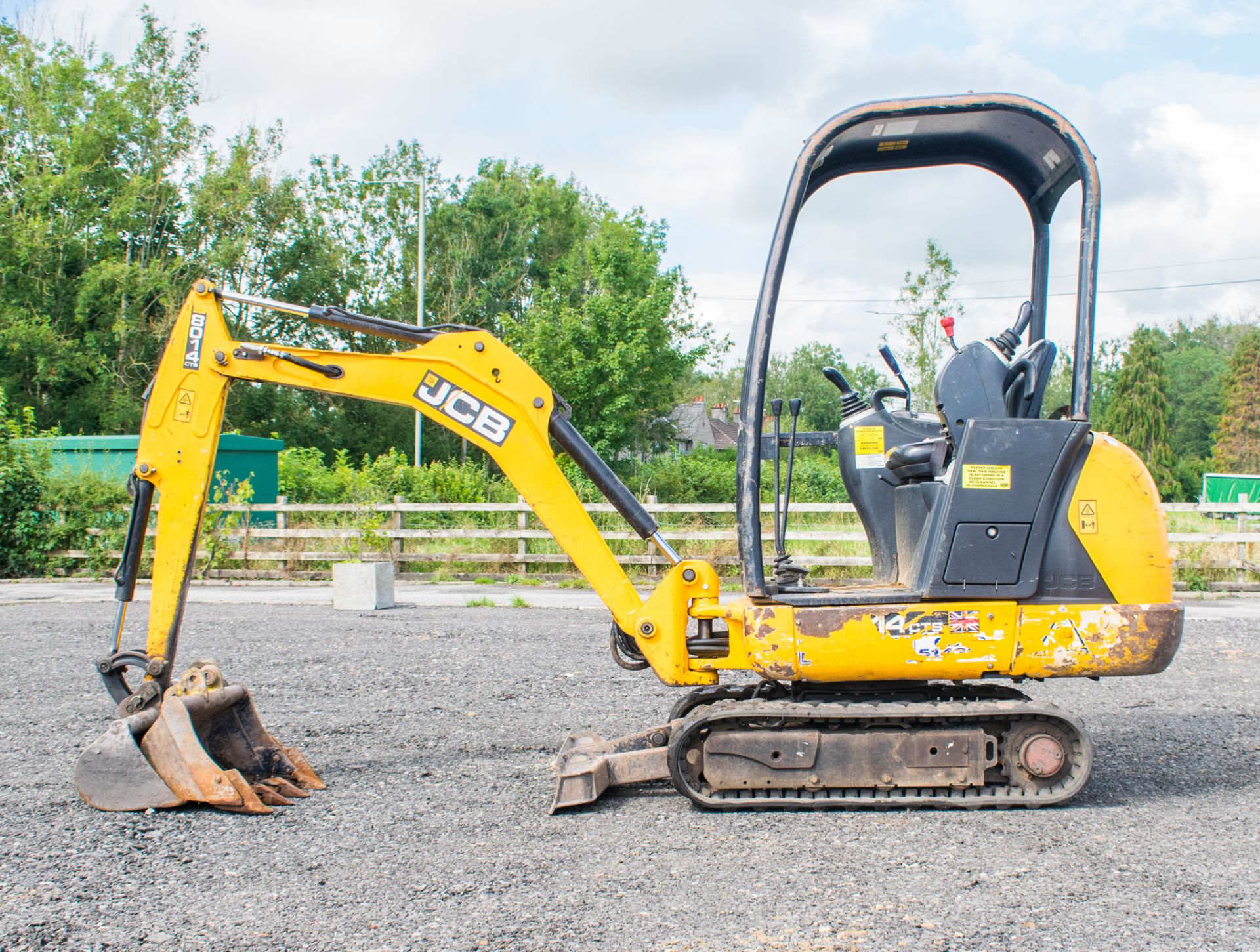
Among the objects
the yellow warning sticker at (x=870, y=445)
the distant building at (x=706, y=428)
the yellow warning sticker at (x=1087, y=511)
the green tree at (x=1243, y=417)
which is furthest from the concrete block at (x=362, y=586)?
the green tree at (x=1243, y=417)

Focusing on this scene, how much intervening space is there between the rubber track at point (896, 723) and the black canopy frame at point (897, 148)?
1.89 ft

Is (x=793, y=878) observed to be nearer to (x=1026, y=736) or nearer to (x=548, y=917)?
(x=548, y=917)

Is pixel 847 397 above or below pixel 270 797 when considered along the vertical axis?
above

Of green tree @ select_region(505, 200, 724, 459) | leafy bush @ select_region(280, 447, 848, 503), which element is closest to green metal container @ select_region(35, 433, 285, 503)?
leafy bush @ select_region(280, 447, 848, 503)

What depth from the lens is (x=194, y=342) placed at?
4945mm

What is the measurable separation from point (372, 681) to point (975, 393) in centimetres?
505

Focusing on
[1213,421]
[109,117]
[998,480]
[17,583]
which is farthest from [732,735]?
[1213,421]

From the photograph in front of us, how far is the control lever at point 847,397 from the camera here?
5.26 metres

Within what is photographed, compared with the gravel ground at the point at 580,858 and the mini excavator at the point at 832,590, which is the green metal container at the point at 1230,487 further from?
the mini excavator at the point at 832,590

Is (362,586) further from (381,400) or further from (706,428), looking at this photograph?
(706,428)

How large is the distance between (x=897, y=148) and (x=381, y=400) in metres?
2.81

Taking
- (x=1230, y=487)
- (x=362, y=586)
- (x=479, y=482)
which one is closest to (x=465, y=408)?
(x=362, y=586)

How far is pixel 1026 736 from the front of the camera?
4.54 m

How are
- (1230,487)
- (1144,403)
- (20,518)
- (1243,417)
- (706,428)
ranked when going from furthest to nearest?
1. (706,428)
2. (1243,417)
3. (1144,403)
4. (1230,487)
5. (20,518)
